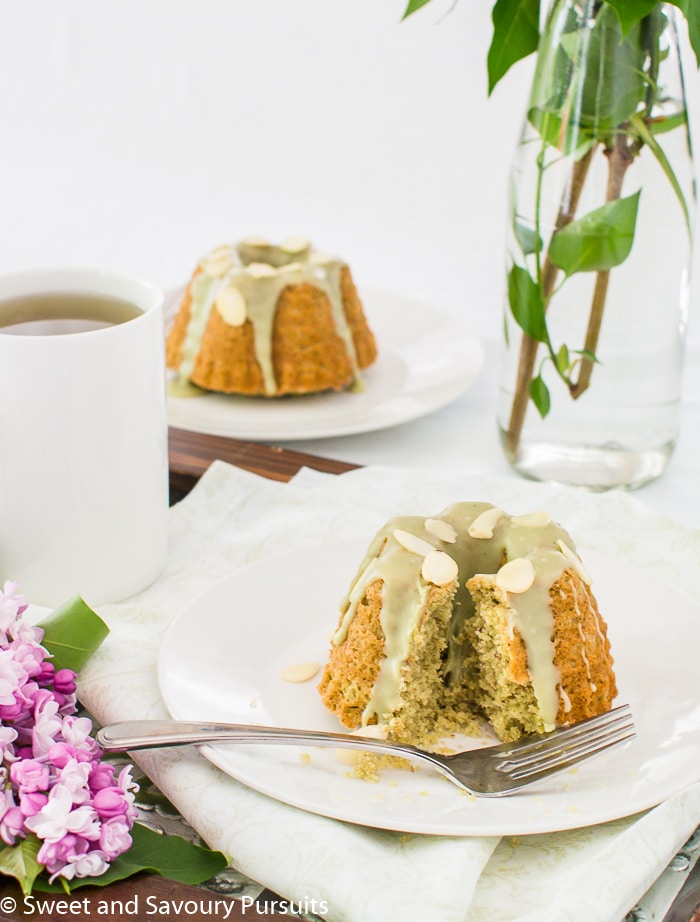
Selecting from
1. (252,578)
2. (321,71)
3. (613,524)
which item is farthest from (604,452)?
(321,71)

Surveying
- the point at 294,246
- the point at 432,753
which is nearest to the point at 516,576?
the point at 432,753

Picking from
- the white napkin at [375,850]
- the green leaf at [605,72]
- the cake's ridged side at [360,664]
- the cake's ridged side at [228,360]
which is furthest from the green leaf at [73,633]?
the green leaf at [605,72]

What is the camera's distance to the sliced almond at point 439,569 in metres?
1.10

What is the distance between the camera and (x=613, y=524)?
151 centimetres

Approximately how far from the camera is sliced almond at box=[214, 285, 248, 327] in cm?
179

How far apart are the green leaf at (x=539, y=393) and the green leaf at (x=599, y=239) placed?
6.3 inches

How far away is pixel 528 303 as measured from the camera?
155 cm

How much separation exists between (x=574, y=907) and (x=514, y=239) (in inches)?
35.2

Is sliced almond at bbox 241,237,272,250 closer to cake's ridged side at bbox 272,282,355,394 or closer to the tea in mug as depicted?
cake's ridged side at bbox 272,282,355,394

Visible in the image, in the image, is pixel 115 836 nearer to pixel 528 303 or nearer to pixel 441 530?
pixel 441 530

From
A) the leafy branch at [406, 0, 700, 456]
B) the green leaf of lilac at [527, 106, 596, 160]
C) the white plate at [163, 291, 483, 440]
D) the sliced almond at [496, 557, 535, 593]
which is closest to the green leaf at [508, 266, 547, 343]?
the leafy branch at [406, 0, 700, 456]

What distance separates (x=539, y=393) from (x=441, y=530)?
0.49 meters

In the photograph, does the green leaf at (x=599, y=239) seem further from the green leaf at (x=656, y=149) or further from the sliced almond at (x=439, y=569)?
the sliced almond at (x=439, y=569)

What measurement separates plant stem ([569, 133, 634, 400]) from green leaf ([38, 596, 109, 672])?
70cm
